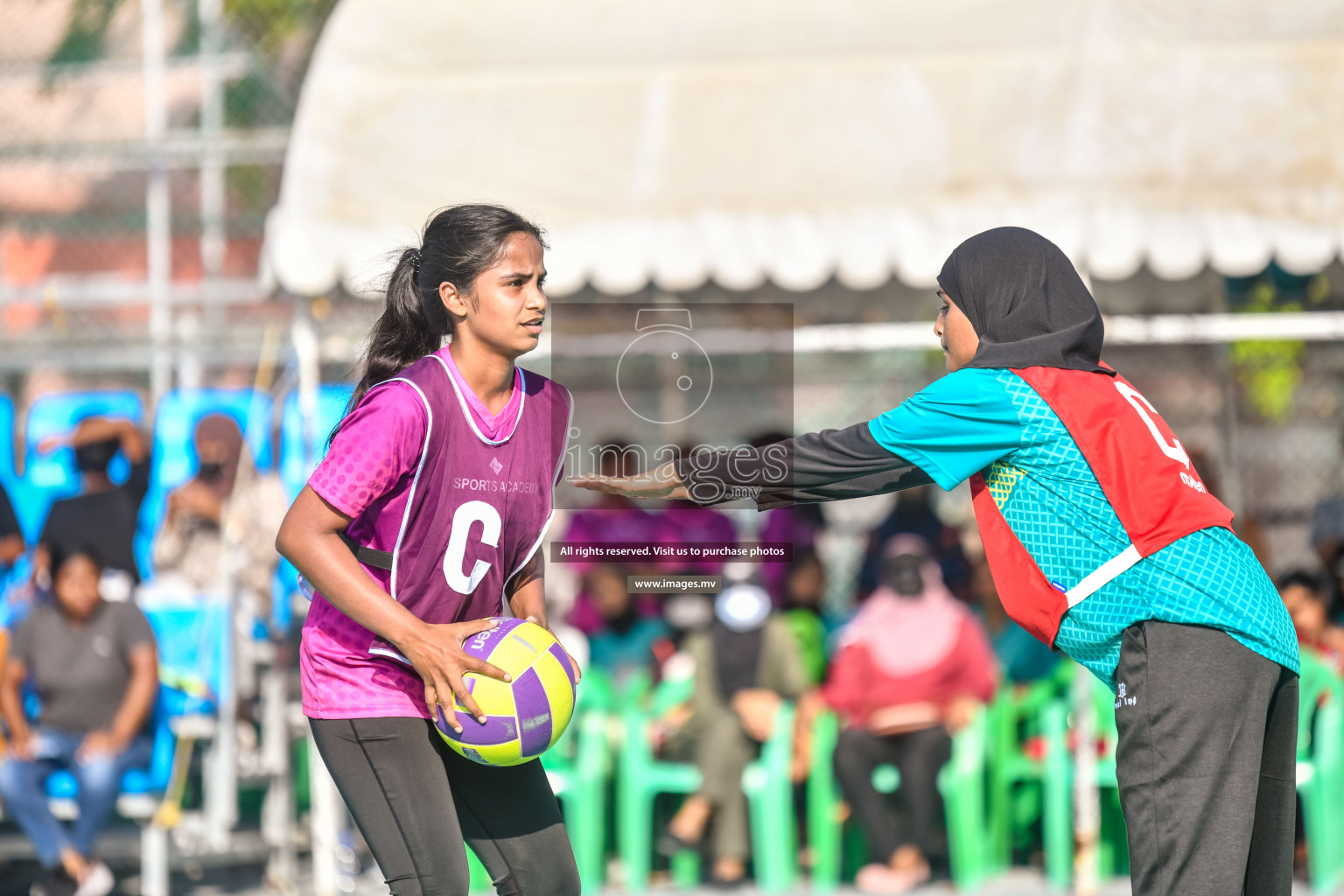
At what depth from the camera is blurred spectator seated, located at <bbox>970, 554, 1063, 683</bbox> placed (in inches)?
276

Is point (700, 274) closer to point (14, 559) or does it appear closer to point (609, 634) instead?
point (609, 634)

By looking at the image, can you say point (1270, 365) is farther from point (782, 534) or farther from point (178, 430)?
point (178, 430)

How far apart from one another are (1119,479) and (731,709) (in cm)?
398

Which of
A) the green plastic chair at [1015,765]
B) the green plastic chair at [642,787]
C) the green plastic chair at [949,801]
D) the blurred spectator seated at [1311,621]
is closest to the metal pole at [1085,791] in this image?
→ the green plastic chair at [1015,765]

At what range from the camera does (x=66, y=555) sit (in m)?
6.70

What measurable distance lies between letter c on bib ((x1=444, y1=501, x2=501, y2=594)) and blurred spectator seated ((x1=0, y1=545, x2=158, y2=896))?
13.1 ft

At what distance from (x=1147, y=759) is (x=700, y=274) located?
374 centimetres

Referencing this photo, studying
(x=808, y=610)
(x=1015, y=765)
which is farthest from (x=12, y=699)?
(x=1015, y=765)

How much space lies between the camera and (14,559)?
7.78 metres

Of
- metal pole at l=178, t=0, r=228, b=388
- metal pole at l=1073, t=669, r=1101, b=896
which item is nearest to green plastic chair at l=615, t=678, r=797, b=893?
metal pole at l=1073, t=669, r=1101, b=896

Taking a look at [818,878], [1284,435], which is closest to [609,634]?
[818,878]

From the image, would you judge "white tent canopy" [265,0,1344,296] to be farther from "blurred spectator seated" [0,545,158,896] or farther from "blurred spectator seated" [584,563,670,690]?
"blurred spectator seated" [0,545,158,896]

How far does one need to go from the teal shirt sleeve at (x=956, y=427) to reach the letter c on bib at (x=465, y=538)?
0.90 m

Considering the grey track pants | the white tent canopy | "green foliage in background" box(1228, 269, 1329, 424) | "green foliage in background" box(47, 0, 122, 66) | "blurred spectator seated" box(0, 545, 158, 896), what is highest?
"green foliage in background" box(47, 0, 122, 66)
